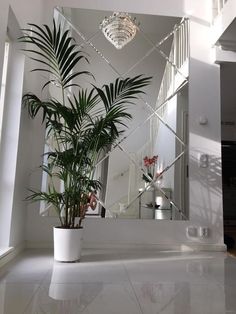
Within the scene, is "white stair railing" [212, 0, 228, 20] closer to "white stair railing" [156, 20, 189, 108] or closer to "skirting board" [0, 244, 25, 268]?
"white stair railing" [156, 20, 189, 108]

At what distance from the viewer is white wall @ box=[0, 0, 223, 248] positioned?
3.18m

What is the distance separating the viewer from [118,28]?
3.57m

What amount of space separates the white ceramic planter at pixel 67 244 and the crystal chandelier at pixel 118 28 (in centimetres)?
225

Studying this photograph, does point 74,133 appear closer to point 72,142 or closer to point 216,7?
point 72,142

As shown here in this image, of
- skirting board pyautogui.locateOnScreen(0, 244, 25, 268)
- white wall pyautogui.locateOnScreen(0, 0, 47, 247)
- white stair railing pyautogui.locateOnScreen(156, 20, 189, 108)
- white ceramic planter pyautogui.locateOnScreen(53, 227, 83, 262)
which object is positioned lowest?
skirting board pyautogui.locateOnScreen(0, 244, 25, 268)

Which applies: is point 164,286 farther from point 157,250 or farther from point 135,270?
point 157,250

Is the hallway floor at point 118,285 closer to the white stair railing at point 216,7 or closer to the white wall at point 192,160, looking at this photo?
the white wall at point 192,160

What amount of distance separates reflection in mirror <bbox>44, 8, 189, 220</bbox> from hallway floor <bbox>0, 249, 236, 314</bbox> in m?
0.72

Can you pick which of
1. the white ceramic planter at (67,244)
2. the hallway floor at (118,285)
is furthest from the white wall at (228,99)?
the white ceramic planter at (67,244)

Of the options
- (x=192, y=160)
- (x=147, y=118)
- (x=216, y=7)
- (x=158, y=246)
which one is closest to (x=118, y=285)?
(x=158, y=246)

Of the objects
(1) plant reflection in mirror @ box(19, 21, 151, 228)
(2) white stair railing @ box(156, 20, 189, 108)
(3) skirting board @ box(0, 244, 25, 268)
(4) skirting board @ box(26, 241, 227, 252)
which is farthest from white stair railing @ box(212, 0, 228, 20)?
(3) skirting board @ box(0, 244, 25, 268)

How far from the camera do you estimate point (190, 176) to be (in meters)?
3.35

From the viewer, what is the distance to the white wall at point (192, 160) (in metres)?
3.18

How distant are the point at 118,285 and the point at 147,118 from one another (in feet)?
6.81
